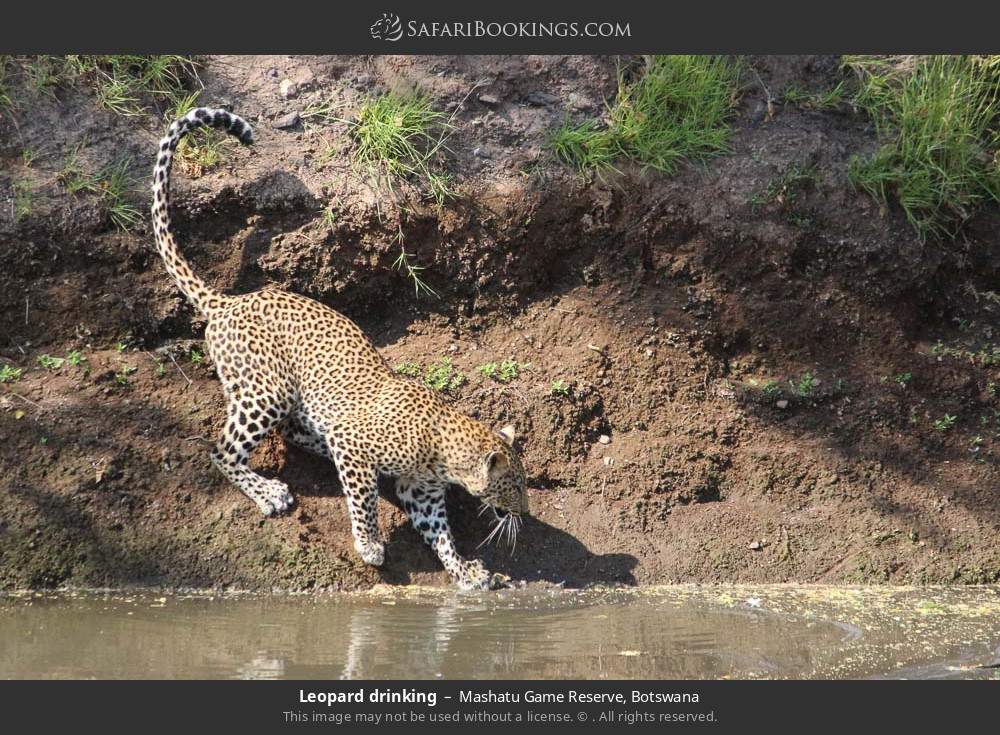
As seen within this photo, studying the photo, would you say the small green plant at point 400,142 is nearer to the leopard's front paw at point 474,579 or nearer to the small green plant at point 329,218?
the small green plant at point 329,218

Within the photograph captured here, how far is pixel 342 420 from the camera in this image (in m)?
9.09

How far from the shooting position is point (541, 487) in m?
9.70

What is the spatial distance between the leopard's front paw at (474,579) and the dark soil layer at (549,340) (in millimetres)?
316

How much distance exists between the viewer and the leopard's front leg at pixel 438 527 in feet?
29.4

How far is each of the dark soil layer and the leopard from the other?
0.74 feet

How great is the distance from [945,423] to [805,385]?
114 cm

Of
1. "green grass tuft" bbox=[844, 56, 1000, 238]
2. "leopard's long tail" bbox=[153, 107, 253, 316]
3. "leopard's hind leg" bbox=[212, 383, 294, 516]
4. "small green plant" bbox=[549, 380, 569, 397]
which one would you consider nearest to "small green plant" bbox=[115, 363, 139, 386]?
"leopard's long tail" bbox=[153, 107, 253, 316]

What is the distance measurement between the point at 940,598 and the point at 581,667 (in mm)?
3077

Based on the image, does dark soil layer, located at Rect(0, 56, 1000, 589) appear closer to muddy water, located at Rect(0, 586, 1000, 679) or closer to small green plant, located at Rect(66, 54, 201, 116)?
small green plant, located at Rect(66, 54, 201, 116)

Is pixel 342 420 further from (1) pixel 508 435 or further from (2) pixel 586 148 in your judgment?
(2) pixel 586 148

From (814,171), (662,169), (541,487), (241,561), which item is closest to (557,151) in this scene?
(662,169)

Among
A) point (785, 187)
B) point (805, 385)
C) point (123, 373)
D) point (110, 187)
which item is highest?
point (110, 187)

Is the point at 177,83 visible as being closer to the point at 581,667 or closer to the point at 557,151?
the point at 557,151

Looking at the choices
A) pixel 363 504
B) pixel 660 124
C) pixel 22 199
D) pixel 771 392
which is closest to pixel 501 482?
pixel 363 504
